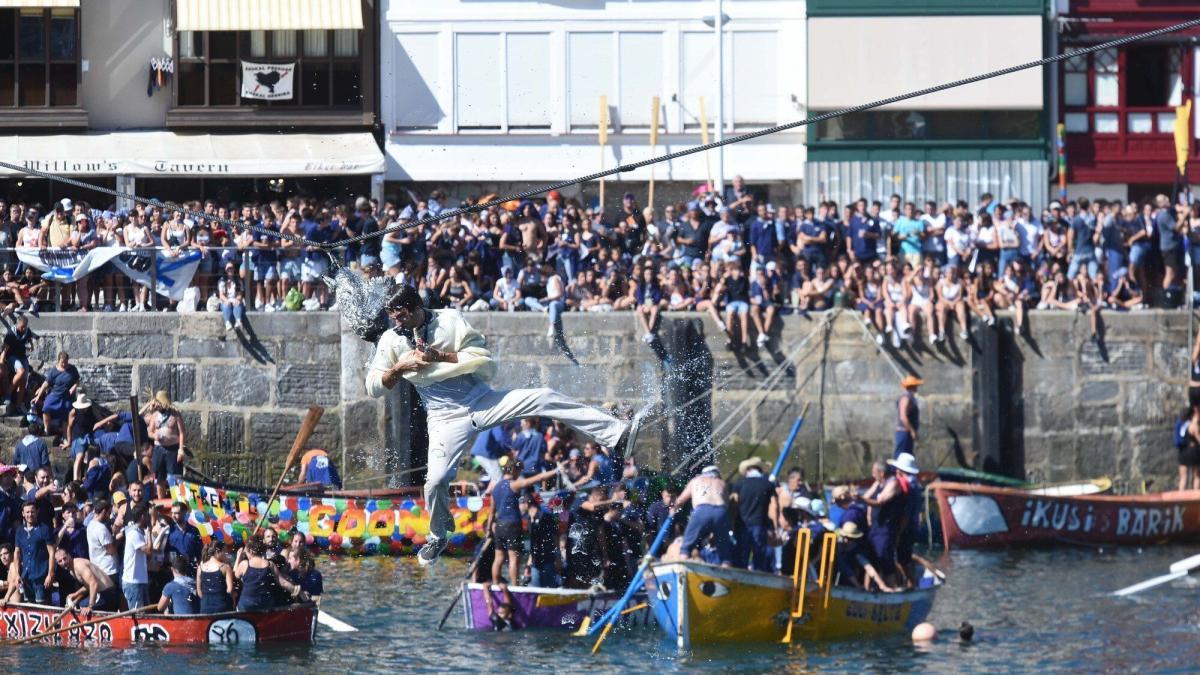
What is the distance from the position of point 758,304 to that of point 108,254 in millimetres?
9055

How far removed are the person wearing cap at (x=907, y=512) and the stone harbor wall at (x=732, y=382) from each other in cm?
702

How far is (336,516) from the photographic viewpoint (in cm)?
2900

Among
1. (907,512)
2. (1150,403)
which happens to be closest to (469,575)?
(907,512)

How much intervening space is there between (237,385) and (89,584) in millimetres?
9222

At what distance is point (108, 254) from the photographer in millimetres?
31562

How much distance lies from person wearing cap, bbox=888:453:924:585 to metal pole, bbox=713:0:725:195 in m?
11.3

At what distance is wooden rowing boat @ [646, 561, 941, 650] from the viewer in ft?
75.6

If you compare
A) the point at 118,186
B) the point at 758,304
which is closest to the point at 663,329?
the point at 758,304

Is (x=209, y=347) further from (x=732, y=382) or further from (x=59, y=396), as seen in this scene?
(x=732, y=382)

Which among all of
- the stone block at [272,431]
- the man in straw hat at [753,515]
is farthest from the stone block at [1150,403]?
the stone block at [272,431]

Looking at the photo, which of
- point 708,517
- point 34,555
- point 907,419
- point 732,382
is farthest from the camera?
point 732,382

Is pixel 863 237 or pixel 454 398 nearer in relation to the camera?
pixel 454 398

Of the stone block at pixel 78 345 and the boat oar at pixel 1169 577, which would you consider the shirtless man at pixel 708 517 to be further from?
the stone block at pixel 78 345

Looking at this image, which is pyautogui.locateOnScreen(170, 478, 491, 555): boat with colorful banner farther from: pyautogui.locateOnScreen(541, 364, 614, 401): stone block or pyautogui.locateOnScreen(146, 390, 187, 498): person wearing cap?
pyautogui.locateOnScreen(541, 364, 614, 401): stone block
